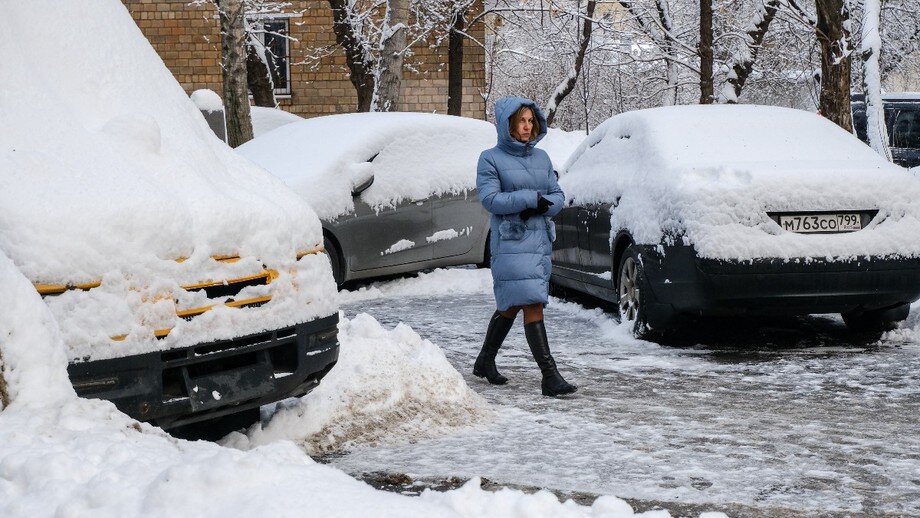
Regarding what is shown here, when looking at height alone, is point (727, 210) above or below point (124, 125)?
below

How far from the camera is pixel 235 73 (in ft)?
52.2

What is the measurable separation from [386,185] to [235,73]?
19.4 feet

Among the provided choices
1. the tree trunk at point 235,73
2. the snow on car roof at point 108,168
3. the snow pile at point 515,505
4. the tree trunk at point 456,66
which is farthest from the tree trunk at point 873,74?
the tree trunk at point 456,66

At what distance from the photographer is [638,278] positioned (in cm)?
802

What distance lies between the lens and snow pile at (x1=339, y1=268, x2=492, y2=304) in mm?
11125

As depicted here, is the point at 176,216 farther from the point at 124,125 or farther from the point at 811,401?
the point at 811,401

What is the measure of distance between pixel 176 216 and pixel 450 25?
2302 cm

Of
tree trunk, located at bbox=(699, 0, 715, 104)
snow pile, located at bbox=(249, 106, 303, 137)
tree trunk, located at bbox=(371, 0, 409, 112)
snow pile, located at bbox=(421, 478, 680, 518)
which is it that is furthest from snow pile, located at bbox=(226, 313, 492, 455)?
tree trunk, located at bbox=(699, 0, 715, 104)

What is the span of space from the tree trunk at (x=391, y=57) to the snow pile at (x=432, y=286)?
6431 mm

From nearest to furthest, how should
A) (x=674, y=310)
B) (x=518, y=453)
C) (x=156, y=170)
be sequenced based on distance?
1. (x=156, y=170)
2. (x=518, y=453)
3. (x=674, y=310)

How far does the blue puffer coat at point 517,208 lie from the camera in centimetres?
653

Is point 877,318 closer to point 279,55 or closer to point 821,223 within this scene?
point 821,223

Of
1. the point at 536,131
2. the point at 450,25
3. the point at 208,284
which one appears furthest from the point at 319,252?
the point at 450,25

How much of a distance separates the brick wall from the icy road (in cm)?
2009
